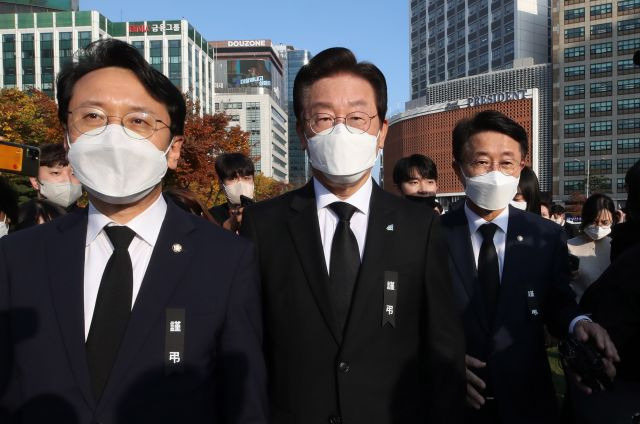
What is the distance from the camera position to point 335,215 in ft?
8.10

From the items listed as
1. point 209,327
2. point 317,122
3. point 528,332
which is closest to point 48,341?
point 209,327

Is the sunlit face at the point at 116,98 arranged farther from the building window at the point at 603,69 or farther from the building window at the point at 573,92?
the building window at the point at 603,69

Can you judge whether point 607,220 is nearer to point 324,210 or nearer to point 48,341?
point 324,210

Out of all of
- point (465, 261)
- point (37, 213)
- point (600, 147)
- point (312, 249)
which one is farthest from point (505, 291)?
point (600, 147)

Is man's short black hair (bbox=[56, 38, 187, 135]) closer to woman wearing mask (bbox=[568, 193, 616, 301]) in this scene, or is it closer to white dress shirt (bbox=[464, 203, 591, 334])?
white dress shirt (bbox=[464, 203, 591, 334])

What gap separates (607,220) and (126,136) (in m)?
5.42

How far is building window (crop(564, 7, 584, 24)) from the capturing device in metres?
71.7

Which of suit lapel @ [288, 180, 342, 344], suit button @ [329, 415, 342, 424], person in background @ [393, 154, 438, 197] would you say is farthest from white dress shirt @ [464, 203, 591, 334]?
person in background @ [393, 154, 438, 197]

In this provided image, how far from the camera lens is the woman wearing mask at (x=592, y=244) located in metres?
5.69

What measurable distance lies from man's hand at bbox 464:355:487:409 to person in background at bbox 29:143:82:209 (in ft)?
11.5

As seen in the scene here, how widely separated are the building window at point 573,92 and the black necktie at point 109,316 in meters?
78.7

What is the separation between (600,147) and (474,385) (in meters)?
77.3

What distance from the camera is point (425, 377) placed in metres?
2.40

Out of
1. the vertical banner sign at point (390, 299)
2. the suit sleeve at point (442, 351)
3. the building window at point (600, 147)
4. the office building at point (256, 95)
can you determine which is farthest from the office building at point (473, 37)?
the vertical banner sign at point (390, 299)
